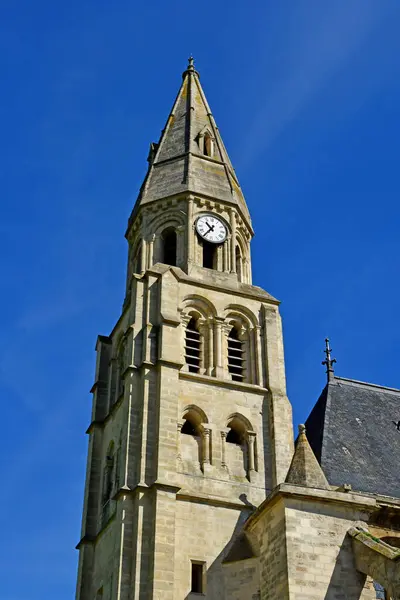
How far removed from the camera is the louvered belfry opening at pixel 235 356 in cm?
Result: 2450

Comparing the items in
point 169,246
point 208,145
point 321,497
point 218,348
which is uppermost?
point 208,145

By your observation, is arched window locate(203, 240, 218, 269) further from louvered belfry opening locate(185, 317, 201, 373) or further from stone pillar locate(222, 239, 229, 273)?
louvered belfry opening locate(185, 317, 201, 373)

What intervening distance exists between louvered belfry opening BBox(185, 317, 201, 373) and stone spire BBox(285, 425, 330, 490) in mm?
4857

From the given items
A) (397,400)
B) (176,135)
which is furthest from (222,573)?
(176,135)

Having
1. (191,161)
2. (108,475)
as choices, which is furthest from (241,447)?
(191,161)

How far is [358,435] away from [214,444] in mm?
4312

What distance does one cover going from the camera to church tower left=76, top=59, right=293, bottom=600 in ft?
66.3

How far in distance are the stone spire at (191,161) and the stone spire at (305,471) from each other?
10418 mm

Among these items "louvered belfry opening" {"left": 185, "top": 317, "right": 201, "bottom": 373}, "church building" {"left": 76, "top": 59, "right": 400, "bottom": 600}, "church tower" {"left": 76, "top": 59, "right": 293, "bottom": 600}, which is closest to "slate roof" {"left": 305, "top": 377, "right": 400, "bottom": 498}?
"church building" {"left": 76, "top": 59, "right": 400, "bottom": 600}

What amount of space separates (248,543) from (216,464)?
2297mm

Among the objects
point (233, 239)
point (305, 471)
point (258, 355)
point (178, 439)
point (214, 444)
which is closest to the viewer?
point (305, 471)

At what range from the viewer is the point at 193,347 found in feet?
80.2

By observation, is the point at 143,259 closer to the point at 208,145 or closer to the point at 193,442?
the point at 208,145

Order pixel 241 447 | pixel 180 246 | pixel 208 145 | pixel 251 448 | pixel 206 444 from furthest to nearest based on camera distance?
pixel 208 145, pixel 180 246, pixel 241 447, pixel 251 448, pixel 206 444
